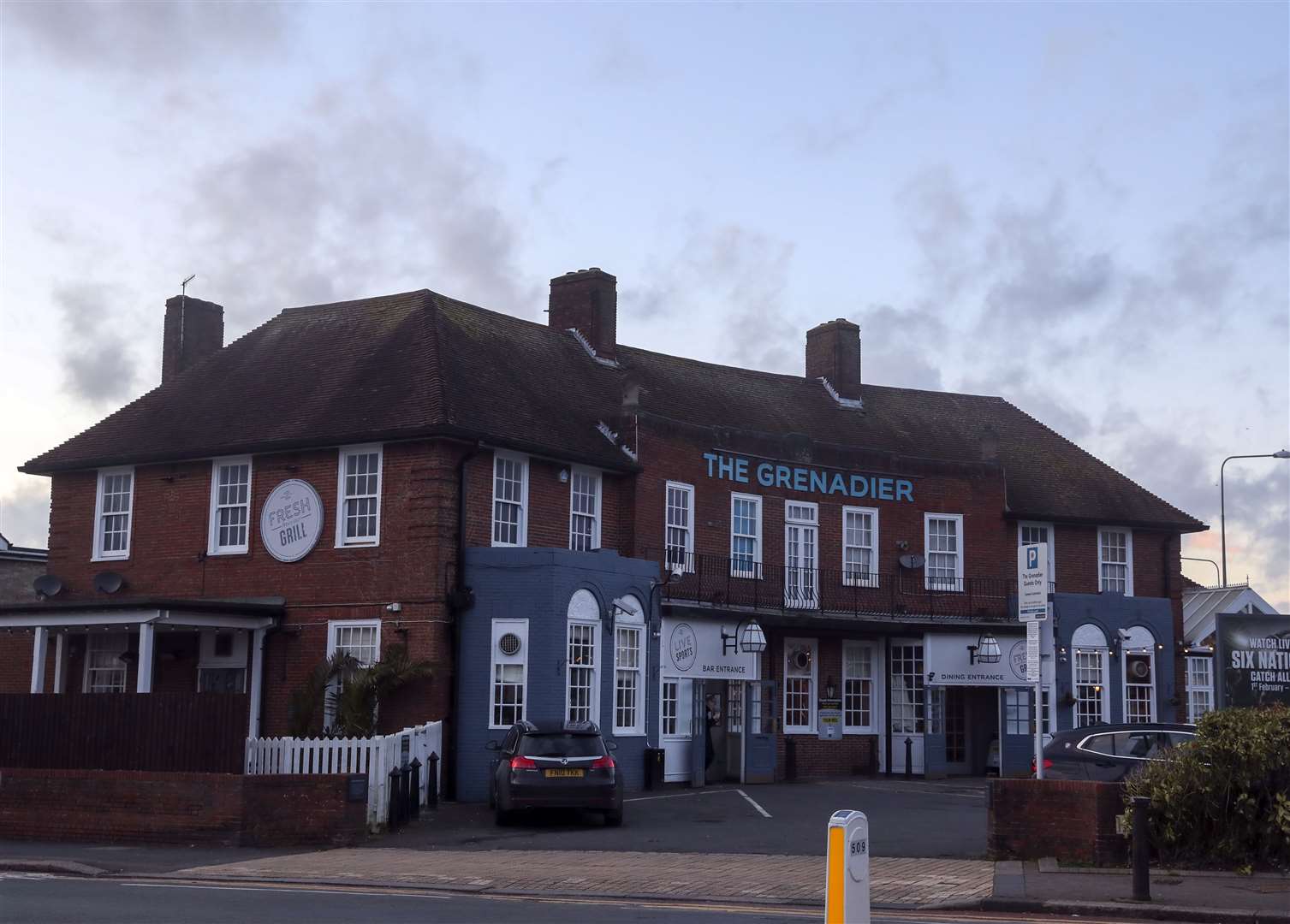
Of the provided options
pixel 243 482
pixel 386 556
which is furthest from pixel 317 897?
pixel 243 482

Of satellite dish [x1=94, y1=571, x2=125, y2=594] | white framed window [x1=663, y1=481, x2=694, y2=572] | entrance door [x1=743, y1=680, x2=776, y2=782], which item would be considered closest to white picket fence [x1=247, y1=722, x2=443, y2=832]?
satellite dish [x1=94, y1=571, x2=125, y2=594]

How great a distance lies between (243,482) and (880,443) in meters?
15.7

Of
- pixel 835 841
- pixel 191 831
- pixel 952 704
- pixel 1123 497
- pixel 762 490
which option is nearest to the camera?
pixel 835 841

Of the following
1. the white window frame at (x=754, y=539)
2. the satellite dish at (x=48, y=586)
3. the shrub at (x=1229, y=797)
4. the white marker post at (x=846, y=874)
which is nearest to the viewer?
the white marker post at (x=846, y=874)

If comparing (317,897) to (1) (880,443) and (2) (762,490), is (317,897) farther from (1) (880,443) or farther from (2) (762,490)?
(1) (880,443)

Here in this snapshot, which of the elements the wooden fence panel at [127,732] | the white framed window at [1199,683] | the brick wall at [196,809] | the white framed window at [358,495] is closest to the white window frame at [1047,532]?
the white framed window at [1199,683]

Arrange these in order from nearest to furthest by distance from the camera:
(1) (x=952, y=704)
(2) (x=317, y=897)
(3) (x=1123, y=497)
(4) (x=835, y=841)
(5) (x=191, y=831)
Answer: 1. (4) (x=835, y=841)
2. (2) (x=317, y=897)
3. (5) (x=191, y=831)
4. (1) (x=952, y=704)
5. (3) (x=1123, y=497)

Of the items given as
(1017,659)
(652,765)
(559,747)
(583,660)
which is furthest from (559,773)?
(1017,659)

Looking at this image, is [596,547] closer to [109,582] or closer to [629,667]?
[629,667]

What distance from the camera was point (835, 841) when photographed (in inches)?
281

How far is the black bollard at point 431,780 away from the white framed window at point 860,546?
42.7 ft

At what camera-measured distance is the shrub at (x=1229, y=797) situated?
1483 centimetres

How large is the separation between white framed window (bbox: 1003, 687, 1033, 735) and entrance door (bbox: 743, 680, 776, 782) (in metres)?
5.85

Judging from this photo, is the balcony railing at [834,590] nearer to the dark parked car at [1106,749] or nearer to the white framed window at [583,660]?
the white framed window at [583,660]
